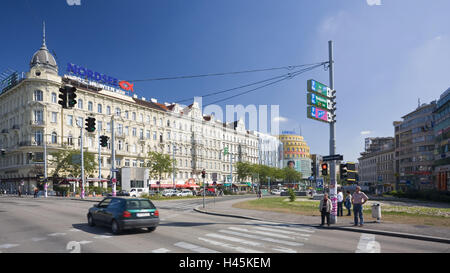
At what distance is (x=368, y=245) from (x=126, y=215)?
8473mm

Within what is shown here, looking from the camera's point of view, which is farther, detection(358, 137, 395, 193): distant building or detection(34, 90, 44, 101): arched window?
detection(358, 137, 395, 193): distant building

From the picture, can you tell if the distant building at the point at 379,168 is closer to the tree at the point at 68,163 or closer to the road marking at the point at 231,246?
the tree at the point at 68,163

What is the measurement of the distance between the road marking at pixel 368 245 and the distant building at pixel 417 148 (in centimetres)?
7236

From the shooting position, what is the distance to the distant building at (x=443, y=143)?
49625mm

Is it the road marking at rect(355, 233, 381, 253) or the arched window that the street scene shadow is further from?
the arched window

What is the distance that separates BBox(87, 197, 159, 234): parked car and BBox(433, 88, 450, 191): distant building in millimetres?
51560

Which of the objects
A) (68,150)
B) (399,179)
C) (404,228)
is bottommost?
(399,179)

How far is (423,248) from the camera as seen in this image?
396 inches

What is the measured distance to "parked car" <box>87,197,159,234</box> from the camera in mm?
11641

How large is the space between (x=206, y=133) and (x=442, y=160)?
53.8m

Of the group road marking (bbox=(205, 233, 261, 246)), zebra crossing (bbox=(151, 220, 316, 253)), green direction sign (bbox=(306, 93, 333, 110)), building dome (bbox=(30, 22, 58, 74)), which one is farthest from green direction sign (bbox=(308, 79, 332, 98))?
building dome (bbox=(30, 22, 58, 74))

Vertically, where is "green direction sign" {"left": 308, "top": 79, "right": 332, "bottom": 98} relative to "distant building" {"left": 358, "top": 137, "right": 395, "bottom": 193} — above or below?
above

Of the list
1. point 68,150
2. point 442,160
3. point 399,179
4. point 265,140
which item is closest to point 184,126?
point 68,150

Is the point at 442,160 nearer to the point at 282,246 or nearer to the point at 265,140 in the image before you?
the point at 282,246
